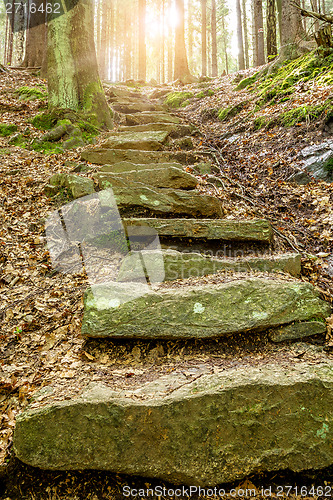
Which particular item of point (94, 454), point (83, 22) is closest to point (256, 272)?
point (94, 454)

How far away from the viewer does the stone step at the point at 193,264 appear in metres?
3.51

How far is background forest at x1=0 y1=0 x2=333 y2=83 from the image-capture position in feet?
53.4

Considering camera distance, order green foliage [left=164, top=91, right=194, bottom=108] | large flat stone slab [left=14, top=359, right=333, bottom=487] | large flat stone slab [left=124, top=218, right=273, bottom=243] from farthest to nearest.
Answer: green foliage [left=164, top=91, right=194, bottom=108] → large flat stone slab [left=124, top=218, right=273, bottom=243] → large flat stone slab [left=14, top=359, right=333, bottom=487]

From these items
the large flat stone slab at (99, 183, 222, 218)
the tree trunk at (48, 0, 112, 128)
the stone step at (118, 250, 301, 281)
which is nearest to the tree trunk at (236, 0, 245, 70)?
the tree trunk at (48, 0, 112, 128)

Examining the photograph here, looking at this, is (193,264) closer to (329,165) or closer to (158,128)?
(329,165)

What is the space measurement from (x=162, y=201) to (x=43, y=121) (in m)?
5.16

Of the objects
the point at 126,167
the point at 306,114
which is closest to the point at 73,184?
the point at 126,167

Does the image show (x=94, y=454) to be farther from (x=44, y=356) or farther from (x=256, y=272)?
(x=256, y=272)

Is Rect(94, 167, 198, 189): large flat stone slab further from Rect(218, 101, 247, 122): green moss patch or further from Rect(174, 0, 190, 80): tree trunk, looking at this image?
Rect(174, 0, 190, 80): tree trunk

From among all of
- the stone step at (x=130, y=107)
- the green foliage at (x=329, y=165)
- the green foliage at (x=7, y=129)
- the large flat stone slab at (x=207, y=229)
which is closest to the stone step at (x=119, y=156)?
the green foliage at (x=7, y=129)

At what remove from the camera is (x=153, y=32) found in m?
34.9

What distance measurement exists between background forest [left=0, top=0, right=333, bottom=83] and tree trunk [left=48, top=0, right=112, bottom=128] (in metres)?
7.72

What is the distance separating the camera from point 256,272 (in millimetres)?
3535

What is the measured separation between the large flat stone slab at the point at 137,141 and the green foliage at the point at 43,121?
1704 mm
